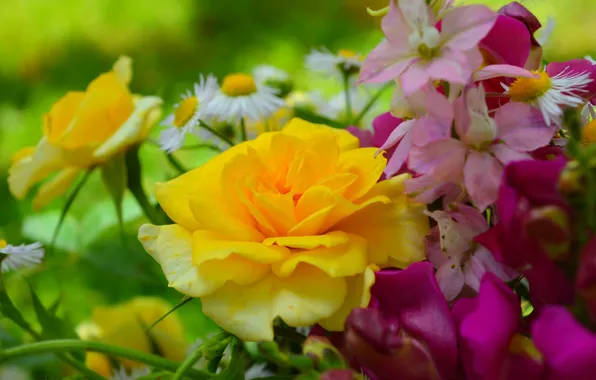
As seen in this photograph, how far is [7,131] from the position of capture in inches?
35.2

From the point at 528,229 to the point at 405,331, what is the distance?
0.06 m

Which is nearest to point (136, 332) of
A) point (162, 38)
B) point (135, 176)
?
point (135, 176)

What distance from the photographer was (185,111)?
30 cm

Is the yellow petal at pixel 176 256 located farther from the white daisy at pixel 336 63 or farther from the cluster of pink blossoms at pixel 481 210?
the white daisy at pixel 336 63

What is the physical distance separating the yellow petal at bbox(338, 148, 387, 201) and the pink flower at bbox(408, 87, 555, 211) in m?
0.03

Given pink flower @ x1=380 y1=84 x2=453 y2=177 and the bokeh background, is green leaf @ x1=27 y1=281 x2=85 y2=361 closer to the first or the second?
pink flower @ x1=380 y1=84 x2=453 y2=177

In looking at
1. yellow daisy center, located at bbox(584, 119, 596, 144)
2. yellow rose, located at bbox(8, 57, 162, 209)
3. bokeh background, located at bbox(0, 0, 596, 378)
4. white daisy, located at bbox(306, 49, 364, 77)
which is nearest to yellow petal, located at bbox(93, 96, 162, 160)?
yellow rose, located at bbox(8, 57, 162, 209)

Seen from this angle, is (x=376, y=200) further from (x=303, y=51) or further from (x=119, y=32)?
(x=119, y=32)

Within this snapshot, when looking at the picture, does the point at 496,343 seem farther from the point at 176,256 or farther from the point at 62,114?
the point at 62,114

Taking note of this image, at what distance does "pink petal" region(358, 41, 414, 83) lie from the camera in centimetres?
20

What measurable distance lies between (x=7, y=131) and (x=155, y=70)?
10.9 inches

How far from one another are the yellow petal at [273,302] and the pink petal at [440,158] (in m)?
0.05

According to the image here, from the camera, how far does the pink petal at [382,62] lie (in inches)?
8.1

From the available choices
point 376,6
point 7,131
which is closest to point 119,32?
point 7,131
